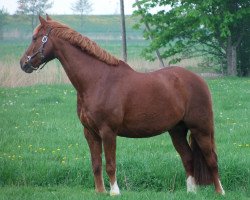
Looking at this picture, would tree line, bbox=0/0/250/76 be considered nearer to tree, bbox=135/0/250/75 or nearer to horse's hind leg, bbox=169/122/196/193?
tree, bbox=135/0/250/75

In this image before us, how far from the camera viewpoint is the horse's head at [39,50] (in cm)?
720

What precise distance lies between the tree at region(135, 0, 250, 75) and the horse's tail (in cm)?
1920

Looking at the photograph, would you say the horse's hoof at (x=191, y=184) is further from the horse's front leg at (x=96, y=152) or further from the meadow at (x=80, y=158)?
the horse's front leg at (x=96, y=152)

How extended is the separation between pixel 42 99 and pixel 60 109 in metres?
1.93

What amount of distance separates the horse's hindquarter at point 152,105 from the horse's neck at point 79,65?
0.46 meters

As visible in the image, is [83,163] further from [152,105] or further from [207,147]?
[207,147]

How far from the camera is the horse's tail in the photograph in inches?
314

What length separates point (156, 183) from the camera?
839 cm

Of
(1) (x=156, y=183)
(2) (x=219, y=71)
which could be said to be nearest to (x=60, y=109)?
(1) (x=156, y=183)

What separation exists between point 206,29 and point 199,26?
3.18 feet

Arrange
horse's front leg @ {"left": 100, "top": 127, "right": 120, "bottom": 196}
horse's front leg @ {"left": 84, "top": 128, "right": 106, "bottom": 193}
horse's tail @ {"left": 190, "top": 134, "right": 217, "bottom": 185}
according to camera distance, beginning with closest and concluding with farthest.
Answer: horse's front leg @ {"left": 100, "top": 127, "right": 120, "bottom": 196}
horse's front leg @ {"left": 84, "top": 128, "right": 106, "bottom": 193}
horse's tail @ {"left": 190, "top": 134, "right": 217, "bottom": 185}

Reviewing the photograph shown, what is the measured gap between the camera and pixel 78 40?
7258 millimetres

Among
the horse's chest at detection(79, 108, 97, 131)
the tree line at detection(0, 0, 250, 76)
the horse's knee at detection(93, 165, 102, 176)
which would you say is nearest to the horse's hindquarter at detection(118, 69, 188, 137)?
the horse's chest at detection(79, 108, 97, 131)

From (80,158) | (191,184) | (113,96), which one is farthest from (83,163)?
(113,96)
